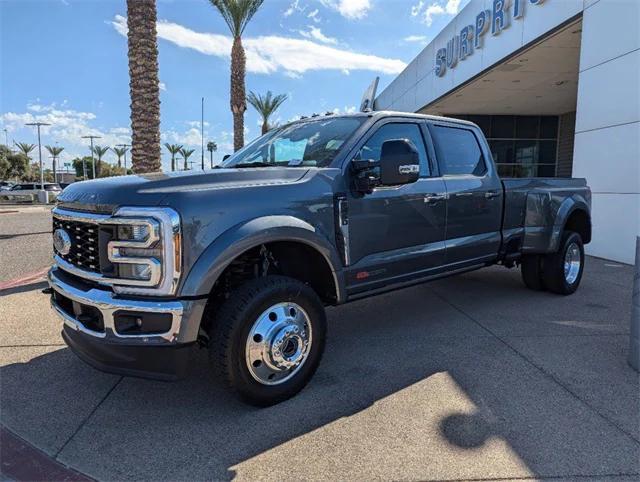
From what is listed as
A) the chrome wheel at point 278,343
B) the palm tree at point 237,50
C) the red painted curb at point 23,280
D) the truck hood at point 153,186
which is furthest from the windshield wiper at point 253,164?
the palm tree at point 237,50

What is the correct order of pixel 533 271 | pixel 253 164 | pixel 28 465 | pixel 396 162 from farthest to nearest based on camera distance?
1. pixel 533 271
2. pixel 253 164
3. pixel 396 162
4. pixel 28 465

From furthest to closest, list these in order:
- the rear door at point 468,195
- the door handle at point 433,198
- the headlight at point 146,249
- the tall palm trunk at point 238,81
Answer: the tall palm trunk at point 238,81, the rear door at point 468,195, the door handle at point 433,198, the headlight at point 146,249

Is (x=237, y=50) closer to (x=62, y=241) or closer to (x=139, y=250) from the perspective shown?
(x=62, y=241)

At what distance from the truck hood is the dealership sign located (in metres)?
11.4

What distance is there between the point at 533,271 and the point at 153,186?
4962 mm

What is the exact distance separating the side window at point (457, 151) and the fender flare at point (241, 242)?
74.5 inches

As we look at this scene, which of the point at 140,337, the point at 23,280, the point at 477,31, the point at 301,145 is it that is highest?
the point at 477,31

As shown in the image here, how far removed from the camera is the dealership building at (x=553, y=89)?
349 inches

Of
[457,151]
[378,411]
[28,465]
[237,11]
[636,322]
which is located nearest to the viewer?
[28,465]

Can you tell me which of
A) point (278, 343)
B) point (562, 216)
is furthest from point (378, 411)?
point (562, 216)

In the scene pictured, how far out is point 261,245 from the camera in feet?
10.7

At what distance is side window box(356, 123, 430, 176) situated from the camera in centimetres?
405

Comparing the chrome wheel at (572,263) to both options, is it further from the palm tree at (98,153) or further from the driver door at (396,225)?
the palm tree at (98,153)

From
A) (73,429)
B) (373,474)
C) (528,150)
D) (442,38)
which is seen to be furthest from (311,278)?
(528,150)
